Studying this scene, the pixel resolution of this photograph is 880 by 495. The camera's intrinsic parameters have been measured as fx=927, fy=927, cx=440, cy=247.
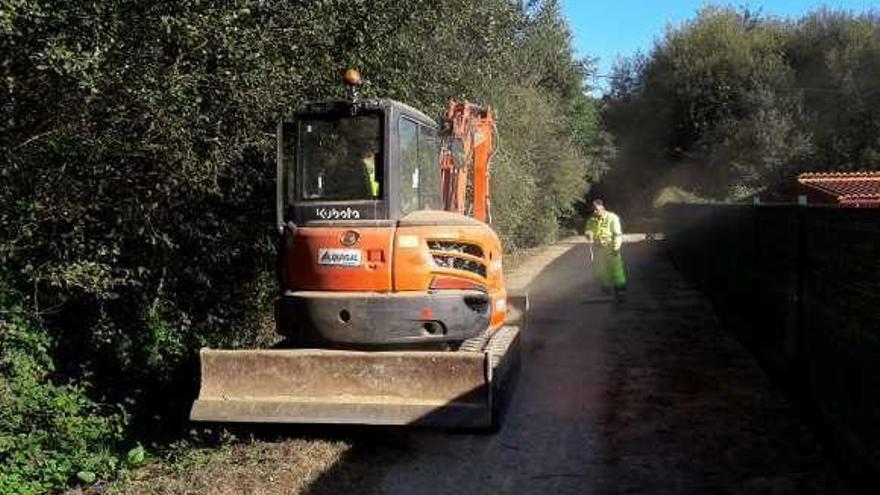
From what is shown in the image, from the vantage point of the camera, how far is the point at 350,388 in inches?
290

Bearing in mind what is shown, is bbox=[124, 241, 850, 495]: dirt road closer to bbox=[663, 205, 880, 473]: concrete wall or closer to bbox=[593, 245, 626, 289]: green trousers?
bbox=[663, 205, 880, 473]: concrete wall

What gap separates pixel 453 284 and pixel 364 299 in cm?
77

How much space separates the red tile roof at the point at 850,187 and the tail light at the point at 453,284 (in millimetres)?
9110

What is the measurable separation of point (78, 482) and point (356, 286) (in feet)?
11.3

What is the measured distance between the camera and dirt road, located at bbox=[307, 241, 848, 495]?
642 centimetres

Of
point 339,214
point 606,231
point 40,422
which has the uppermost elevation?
point 339,214

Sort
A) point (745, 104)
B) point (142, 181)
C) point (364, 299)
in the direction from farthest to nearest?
point (745, 104), point (142, 181), point (364, 299)

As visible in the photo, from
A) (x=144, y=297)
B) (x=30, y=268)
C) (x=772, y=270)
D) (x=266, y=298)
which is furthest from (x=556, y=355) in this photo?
(x=30, y=268)

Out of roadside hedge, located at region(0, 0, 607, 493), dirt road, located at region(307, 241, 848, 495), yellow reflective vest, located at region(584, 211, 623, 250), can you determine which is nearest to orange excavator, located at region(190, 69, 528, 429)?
dirt road, located at region(307, 241, 848, 495)

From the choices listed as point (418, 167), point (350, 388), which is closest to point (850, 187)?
point (418, 167)

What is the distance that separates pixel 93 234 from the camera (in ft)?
33.0

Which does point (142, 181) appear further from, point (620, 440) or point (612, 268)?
point (612, 268)

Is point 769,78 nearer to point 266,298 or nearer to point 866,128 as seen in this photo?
point 866,128

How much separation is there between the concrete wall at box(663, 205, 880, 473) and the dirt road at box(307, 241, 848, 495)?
1.06ft
